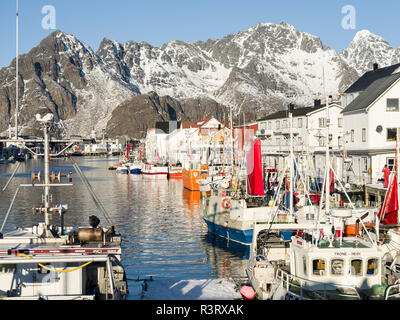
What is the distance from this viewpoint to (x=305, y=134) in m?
→ 95.9

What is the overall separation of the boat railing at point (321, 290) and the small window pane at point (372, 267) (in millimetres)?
1345

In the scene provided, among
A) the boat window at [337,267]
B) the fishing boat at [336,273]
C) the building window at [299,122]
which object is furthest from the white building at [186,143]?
the boat window at [337,267]

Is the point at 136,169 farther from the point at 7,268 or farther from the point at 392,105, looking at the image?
the point at 7,268

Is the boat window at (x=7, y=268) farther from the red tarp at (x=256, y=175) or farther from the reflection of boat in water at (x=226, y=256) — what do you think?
the red tarp at (x=256, y=175)

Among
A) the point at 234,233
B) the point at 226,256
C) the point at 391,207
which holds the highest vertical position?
the point at 391,207

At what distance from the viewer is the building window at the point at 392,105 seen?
62.9 m

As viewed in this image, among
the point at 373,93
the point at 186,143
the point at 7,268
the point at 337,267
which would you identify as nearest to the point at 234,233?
the point at 337,267

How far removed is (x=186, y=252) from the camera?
44.9 metres

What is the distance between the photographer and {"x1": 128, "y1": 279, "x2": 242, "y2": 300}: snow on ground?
26328mm

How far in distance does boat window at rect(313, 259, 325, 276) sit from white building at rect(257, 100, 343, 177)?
51339 mm

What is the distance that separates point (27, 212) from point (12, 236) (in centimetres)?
4684

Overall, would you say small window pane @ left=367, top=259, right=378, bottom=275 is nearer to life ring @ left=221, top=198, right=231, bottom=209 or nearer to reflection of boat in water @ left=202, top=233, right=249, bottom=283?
reflection of boat in water @ left=202, top=233, right=249, bottom=283

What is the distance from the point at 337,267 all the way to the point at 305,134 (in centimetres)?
7431
